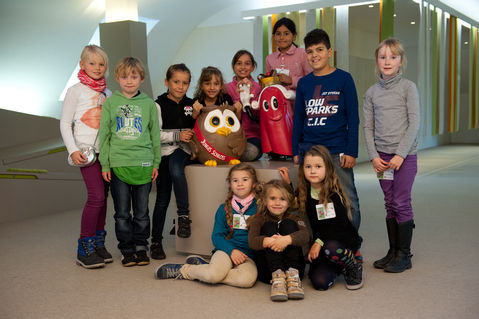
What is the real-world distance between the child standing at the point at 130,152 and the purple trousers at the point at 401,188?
1.33 metres

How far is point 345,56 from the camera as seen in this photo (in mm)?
8070

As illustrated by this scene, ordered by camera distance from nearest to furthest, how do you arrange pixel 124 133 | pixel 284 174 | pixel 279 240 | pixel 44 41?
pixel 279 240, pixel 284 174, pixel 124 133, pixel 44 41

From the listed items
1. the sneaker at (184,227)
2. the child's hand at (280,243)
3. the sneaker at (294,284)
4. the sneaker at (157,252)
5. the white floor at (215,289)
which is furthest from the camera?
the sneaker at (157,252)

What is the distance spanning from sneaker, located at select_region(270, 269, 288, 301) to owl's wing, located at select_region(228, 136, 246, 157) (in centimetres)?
87

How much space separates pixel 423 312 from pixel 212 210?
1.33m

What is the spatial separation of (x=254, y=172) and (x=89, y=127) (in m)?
1.01

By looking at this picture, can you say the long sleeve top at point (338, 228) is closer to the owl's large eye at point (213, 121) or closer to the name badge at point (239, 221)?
the name badge at point (239, 221)

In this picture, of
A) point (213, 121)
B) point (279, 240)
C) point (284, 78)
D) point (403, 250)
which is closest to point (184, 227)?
point (213, 121)

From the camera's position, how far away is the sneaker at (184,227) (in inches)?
120

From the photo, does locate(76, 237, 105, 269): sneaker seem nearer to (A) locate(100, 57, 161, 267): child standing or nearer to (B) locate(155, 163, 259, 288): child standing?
(A) locate(100, 57, 161, 267): child standing

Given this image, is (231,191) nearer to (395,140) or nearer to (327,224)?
(327,224)

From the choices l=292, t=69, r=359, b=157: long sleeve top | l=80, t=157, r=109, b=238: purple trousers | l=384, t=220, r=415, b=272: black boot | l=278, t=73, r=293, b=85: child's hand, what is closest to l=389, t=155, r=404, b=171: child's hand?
l=292, t=69, r=359, b=157: long sleeve top

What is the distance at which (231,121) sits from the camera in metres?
A: 3.09

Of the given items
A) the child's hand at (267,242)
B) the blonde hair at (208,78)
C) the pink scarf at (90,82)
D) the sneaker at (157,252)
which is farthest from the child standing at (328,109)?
the pink scarf at (90,82)
